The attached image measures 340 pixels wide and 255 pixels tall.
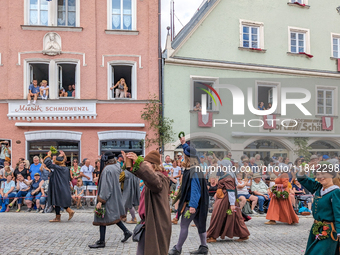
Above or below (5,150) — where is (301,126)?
above

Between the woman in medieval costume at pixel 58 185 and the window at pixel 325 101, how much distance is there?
7.13 metres

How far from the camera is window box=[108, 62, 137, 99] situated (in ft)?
62.2

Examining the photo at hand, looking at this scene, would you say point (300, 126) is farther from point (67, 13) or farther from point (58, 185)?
point (67, 13)

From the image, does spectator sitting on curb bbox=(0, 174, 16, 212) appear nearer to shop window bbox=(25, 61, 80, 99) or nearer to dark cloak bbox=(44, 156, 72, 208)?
dark cloak bbox=(44, 156, 72, 208)

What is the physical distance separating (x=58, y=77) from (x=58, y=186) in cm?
873

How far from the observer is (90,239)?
8.80 meters

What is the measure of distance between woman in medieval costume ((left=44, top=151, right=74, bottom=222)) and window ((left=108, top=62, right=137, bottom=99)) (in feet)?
25.2

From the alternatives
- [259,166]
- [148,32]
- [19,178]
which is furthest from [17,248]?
[148,32]

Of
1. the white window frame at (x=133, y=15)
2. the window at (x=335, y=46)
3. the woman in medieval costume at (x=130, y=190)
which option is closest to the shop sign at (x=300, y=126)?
the woman in medieval costume at (x=130, y=190)

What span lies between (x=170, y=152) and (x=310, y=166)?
43.0 feet

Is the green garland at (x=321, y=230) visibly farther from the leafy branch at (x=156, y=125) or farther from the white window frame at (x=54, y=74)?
the white window frame at (x=54, y=74)

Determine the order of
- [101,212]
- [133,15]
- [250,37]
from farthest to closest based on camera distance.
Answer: [250,37] < [133,15] < [101,212]

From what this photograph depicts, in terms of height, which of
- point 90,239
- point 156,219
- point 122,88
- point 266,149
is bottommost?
point 90,239

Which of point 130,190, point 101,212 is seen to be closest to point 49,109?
point 130,190
